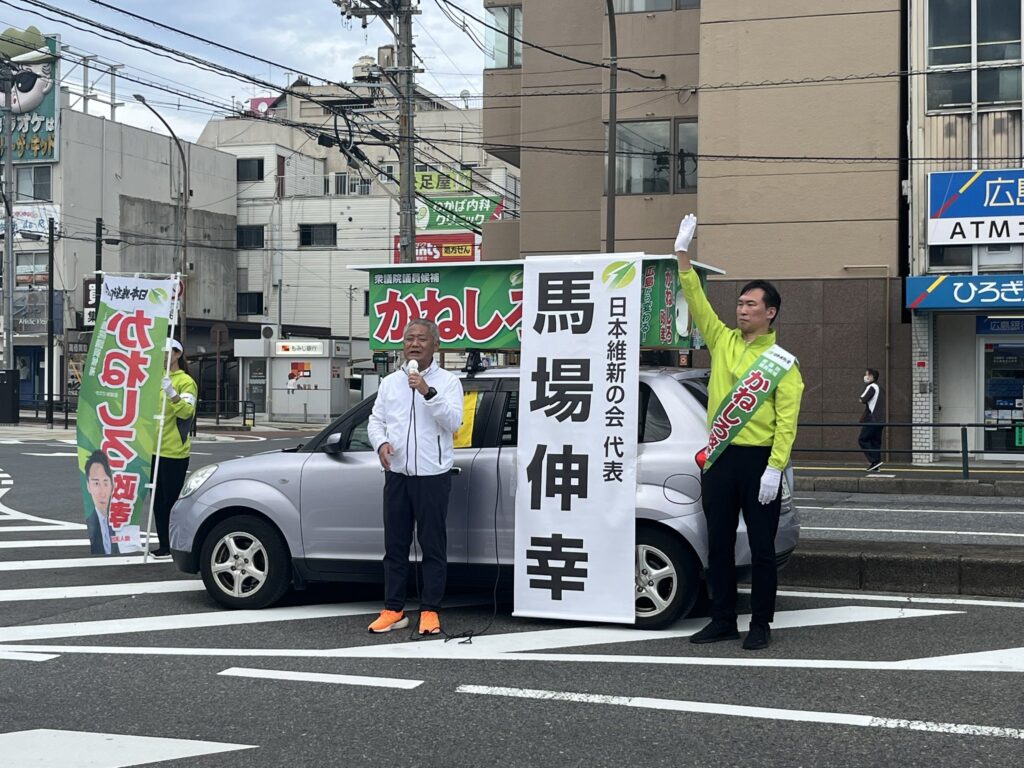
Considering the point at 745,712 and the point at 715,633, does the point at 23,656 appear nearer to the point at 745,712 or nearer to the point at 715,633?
the point at 715,633

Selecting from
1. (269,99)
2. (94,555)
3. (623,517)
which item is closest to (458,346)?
(623,517)

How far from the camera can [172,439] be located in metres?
9.42

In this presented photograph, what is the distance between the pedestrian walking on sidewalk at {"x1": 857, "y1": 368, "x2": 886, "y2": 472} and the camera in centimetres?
1858

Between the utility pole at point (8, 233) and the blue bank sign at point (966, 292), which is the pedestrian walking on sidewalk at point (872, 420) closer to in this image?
the blue bank sign at point (966, 292)

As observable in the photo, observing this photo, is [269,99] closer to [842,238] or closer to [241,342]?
[241,342]

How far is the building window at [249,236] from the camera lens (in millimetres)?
60188

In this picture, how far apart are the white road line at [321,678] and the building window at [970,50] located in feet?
65.1

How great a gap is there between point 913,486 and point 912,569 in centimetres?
940

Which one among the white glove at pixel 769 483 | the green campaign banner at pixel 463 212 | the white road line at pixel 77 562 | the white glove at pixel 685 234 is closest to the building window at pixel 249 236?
the green campaign banner at pixel 463 212

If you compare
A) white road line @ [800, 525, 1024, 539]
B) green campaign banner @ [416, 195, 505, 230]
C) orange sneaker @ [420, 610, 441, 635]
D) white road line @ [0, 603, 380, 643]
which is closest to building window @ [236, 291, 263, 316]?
green campaign banner @ [416, 195, 505, 230]

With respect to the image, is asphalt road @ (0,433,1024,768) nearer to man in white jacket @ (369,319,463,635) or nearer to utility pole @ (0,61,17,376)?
man in white jacket @ (369,319,463,635)

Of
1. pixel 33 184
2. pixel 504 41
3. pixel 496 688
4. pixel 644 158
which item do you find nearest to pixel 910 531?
pixel 496 688

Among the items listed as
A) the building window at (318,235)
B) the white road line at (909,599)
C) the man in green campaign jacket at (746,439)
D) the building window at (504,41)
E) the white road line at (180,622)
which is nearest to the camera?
the man in green campaign jacket at (746,439)

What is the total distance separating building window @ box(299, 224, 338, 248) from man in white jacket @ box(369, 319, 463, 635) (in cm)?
5260
